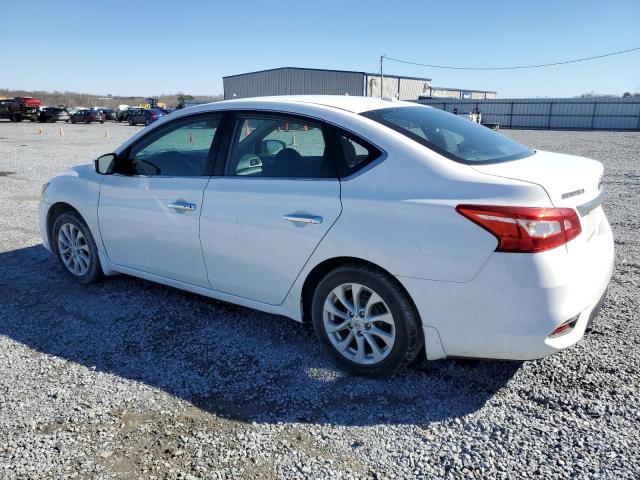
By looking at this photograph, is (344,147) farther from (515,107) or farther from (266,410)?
(515,107)

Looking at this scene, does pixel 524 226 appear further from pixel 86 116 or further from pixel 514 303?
pixel 86 116

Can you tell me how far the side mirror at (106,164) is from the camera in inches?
173

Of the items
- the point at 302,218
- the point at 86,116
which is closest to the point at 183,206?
the point at 302,218

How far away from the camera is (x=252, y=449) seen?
102 inches

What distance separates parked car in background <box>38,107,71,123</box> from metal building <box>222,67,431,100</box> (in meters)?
19.7

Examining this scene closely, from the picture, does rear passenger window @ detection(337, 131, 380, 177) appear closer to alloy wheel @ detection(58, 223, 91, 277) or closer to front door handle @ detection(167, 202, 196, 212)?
front door handle @ detection(167, 202, 196, 212)

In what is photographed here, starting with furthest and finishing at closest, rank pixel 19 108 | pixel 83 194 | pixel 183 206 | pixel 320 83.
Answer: pixel 320 83, pixel 19 108, pixel 83 194, pixel 183 206

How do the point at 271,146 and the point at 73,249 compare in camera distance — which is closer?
the point at 271,146

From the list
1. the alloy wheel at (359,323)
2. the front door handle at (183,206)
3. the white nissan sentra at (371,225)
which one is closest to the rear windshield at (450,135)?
the white nissan sentra at (371,225)

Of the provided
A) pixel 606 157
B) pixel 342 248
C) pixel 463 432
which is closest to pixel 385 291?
pixel 342 248

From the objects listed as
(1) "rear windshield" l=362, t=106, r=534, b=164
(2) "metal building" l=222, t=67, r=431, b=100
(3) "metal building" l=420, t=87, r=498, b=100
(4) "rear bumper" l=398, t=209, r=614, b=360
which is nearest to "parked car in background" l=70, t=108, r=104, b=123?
(2) "metal building" l=222, t=67, r=431, b=100

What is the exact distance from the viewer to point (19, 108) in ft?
145

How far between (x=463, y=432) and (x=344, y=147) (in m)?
1.75

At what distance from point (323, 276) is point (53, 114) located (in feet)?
159
